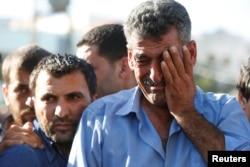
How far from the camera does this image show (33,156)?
13.6 ft

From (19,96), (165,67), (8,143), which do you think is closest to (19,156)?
(8,143)

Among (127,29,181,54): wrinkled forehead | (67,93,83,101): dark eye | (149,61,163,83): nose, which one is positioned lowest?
(67,93,83,101): dark eye

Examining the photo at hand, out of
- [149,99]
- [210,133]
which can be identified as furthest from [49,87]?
[210,133]

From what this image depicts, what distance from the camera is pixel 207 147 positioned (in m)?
3.78

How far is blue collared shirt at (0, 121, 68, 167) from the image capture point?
4051 millimetres

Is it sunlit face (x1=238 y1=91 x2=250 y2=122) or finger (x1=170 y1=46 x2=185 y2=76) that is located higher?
finger (x1=170 y1=46 x2=185 y2=76)

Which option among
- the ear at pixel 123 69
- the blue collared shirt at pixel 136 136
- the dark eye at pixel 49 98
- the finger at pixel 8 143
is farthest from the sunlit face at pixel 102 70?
the blue collared shirt at pixel 136 136

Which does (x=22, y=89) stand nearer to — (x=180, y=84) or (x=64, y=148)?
(x=64, y=148)

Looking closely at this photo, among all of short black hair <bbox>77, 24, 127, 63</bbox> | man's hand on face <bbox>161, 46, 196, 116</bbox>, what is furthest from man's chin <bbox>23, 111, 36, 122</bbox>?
man's hand on face <bbox>161, 46, 196, 116</bbox>

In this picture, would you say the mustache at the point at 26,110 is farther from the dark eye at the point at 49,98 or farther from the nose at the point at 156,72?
the nose at the point at 156,72

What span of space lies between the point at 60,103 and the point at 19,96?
3.75ft

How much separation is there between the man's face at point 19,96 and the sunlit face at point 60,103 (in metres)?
0.84

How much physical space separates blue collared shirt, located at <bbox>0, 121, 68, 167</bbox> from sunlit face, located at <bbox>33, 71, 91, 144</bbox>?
64mm

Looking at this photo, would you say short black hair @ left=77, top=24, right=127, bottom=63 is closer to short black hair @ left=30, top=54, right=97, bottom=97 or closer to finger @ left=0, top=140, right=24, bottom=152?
short black hair @ left=30, top=54, right=97, bottom=97
